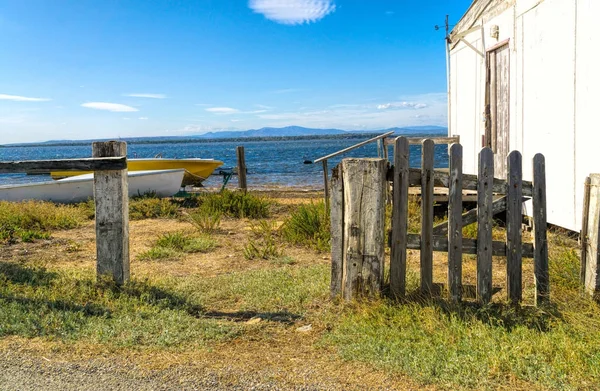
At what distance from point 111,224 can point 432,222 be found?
295cm

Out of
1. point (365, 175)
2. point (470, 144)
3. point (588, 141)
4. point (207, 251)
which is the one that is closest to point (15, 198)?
point (207, 251)

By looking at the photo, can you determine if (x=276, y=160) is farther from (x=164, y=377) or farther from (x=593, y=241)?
(x=164, y=377)

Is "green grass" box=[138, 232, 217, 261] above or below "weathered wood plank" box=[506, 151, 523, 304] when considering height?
below

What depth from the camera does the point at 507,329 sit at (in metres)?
4.11

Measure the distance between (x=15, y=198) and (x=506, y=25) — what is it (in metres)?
11.5

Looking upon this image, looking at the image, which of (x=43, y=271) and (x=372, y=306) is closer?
(x=372, y=306)

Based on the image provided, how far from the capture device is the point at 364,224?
4730 millimetres

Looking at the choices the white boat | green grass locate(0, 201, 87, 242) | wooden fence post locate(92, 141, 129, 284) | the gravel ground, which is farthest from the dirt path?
the white boat

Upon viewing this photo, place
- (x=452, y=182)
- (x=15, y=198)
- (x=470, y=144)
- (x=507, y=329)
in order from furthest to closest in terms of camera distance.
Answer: (x=15, y=198) < (x=470, y=144) < (x=452, y=182) < (x=507, y=329)

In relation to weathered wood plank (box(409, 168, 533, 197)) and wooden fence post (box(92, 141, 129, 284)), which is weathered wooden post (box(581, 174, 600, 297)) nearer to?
weathered wood plank (box(409, 168, 533, 197))

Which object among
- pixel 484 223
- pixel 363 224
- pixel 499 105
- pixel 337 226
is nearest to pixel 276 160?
pixel 499 105

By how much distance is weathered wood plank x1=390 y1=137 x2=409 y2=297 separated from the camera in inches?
182

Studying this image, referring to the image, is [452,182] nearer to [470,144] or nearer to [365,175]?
[365,175]

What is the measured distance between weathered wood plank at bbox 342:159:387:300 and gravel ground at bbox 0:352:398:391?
4.68 feet
